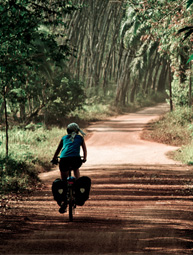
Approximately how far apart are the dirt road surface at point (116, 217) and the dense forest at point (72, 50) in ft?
8.83

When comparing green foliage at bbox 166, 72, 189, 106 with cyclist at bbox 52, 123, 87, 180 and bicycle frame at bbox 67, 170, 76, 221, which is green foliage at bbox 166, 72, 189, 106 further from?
bicycle frame at bbox 67, 170, 76, 221

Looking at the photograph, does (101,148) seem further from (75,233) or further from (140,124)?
(75,233)

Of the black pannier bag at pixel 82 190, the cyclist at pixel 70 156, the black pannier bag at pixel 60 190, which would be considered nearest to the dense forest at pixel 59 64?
the cyclist at pixel 70 156

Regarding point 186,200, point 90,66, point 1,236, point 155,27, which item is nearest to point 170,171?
Answer: point 186,200

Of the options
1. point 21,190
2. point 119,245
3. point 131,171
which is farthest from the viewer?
point 131,171

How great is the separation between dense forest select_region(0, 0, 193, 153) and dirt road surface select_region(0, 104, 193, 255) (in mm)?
2690

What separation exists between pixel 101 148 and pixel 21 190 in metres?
9.63

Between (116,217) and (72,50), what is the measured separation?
1985 cm

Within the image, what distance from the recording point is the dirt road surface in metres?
5.60

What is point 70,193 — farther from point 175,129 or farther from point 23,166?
point 175,129

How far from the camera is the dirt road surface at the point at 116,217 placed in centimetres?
560

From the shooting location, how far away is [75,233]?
620 centimetres

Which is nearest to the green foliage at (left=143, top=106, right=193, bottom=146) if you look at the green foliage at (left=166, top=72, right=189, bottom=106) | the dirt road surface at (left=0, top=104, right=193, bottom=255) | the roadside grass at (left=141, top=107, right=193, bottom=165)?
the roadside grass at (left=141, top=107, right=193, bottom=165)

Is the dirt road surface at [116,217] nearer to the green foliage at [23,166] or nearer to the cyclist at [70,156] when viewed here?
the green foliage at [23,166]
